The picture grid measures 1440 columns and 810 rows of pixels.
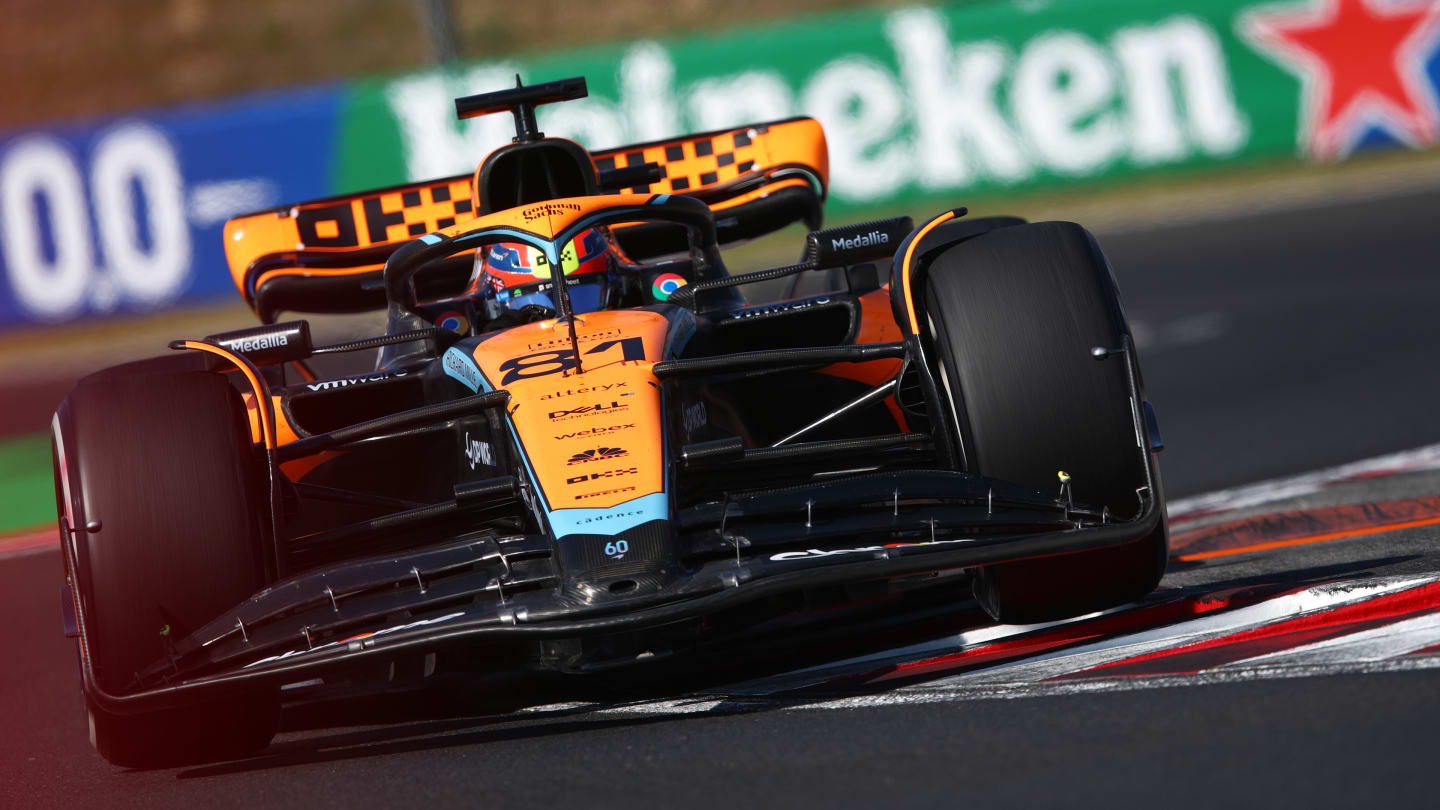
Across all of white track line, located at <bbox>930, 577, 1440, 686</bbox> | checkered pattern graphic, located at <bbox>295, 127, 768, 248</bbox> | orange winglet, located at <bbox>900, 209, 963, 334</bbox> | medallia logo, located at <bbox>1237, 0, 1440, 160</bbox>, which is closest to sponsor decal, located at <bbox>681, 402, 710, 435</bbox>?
orange winglet, located at <bbox>900, 209, 963, 334</bbox>

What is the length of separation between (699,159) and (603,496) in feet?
11.2

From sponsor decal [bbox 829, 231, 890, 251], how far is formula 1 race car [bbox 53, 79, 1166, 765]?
0.01 m

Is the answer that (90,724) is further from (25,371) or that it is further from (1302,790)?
(25,371)

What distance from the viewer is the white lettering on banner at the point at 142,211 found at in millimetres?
15602

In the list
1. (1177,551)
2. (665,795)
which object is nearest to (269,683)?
(665,795)

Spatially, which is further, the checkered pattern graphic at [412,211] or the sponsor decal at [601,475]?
the checkered pattern graphic at [412,211]

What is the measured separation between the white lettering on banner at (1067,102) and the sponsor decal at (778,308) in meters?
10.8

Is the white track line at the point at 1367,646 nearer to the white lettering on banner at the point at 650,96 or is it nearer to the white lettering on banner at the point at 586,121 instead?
the white lettering on banner at the point at 586,121

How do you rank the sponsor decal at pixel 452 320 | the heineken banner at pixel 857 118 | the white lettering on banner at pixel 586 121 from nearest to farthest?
the sponsor decal at pixel 452 320, the white lettering on banner at pixel 586 121, the heineken banner at pixel 857 118

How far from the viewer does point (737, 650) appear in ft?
15.2

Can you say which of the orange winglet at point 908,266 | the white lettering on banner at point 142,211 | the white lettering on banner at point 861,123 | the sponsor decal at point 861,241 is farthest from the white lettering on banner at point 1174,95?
the orange winglet at point 908,266

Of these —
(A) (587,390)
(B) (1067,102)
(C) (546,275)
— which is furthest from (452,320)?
(B) (1067,102)

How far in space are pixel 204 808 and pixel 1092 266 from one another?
8.28ft

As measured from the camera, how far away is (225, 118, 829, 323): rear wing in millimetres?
7078
